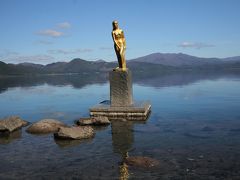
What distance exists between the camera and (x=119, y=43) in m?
20.5

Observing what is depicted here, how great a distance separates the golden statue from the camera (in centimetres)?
2047

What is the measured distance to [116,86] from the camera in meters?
20.3

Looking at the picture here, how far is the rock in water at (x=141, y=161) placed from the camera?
10281mm

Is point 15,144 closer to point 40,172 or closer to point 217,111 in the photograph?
point 40,172

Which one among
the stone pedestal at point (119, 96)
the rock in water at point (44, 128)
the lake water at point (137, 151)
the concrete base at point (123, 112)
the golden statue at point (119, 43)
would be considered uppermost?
the golden statue at point (119, 43)

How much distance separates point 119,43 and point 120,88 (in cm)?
280

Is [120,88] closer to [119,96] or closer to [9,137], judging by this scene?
[119,96]

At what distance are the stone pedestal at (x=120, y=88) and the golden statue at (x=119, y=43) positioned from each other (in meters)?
0.52

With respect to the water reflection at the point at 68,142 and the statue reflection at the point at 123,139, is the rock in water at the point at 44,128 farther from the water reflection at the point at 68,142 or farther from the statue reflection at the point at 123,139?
the statue reflection at the point at 123,139

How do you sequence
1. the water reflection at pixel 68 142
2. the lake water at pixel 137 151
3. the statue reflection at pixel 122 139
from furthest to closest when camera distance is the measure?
1. the water reflection at pixel 68 142
2. the statue reflection at pixel 122 139
3. the lake water at pixel 137 151

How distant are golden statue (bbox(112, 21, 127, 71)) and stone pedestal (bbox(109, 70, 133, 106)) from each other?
0.52m

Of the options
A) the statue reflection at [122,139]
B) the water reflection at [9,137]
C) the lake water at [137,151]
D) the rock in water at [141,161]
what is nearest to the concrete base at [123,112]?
the lake water at [137,151]

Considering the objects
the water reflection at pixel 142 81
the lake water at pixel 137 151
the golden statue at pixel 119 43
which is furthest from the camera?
the water reflection at pixel 142 81

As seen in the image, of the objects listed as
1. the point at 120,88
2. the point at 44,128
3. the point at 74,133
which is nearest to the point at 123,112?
the point at 120,88
